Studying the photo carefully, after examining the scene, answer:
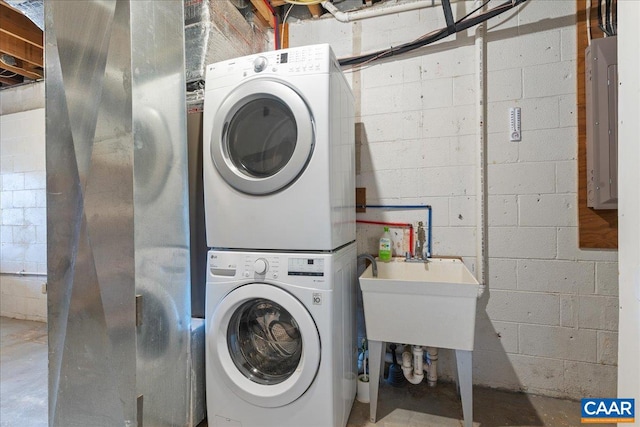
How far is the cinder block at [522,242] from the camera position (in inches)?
69.7

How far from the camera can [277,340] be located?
150cm

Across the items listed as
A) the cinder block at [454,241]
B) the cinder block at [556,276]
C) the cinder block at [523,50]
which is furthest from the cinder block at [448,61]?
the cinder block at [556,276]

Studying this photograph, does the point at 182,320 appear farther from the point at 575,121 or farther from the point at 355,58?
the point at 575,121

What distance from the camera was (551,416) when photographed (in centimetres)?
159

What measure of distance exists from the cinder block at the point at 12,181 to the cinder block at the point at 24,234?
1.41ft

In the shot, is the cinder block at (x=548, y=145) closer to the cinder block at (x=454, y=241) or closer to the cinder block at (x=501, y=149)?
the cinder block at (x=501, y=149)

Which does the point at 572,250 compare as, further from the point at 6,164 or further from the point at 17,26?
the point at 6,164

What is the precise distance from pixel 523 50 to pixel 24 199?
15.6ft

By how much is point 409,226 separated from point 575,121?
3.73ft

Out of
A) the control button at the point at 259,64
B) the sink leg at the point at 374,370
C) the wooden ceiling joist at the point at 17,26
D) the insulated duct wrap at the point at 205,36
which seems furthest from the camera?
the wooden ceiling joist at the point at 17,26

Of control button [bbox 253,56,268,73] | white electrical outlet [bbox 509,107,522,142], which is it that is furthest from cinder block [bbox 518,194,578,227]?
control button [bbox 253,56,268,73]

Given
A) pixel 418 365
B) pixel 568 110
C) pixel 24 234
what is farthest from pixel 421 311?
pixel 24 234

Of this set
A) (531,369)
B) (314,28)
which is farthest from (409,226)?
(314,28)
